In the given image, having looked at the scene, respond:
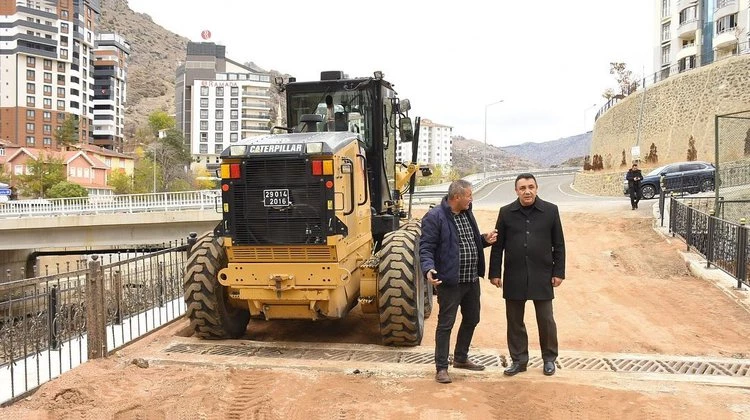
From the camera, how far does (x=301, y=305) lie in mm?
6488

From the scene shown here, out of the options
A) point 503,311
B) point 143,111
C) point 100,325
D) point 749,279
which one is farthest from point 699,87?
point 143,111

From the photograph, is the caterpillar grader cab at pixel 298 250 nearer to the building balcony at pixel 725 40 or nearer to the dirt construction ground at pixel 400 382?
the dirt construction ground at pixel 400 382

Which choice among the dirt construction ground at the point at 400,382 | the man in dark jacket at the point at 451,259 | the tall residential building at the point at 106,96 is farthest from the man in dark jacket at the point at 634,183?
the tall residential building at the point at 106,96

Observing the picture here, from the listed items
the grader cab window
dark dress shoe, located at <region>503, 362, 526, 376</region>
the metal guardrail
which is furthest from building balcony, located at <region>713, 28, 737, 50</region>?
dark dress shoe, located at <region>503, 362, 526, 376</region>

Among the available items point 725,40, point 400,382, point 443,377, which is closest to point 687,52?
point 725,40

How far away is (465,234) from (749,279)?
6920mm

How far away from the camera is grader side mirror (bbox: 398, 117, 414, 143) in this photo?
26.7 ft

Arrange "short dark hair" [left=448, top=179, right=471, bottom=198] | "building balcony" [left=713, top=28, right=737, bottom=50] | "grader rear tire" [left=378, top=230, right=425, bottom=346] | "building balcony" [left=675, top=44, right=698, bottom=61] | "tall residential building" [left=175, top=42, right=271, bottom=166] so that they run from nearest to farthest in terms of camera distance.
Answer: "short dark hair" [left=448, top=179, right=471, bottom=198]
"grader rear tire" [left=378, top=230, right=425, bottom=346]
"building balcony" [left=713, top=28, right=737, bottom=50]
"building balcony" [left=675, top=44, right=698, bottom=61]
"tall residential building" [left=175, top=42, right=271, bottom=166]

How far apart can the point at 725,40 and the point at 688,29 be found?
6.68m

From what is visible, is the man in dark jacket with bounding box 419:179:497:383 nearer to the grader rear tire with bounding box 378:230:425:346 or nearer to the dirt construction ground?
the dirt construction ground

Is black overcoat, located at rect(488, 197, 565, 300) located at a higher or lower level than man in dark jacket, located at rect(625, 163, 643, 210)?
lower

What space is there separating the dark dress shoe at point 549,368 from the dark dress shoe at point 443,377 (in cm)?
96

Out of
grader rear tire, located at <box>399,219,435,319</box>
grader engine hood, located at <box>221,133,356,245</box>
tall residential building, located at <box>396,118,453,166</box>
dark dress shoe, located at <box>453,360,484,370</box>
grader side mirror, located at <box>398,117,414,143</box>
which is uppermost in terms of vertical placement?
tall residential building, located at <box>396,118,453,166</box>

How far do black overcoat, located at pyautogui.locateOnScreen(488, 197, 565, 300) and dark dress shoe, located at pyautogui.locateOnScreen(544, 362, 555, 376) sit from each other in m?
0.64
